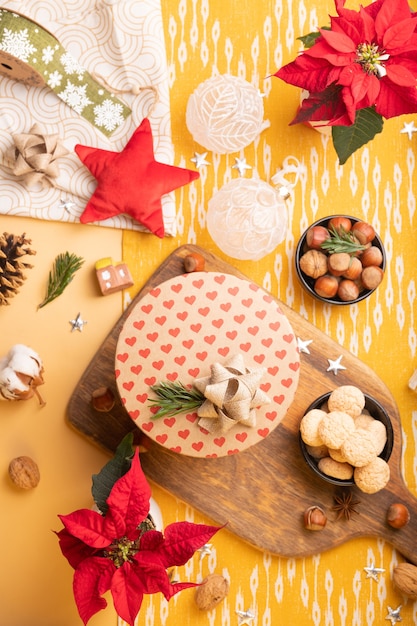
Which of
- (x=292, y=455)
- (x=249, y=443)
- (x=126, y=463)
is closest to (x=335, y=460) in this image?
(x=292, y=455)

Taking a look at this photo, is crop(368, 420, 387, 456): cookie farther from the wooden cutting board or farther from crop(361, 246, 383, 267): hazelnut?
crop(361, 246, 383, 267): hazelnut

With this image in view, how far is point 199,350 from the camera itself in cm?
163

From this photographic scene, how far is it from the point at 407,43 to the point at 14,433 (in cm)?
135

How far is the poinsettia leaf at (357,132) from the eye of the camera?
1743 millimetres

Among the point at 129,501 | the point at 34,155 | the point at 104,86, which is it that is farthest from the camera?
the point at 104,86

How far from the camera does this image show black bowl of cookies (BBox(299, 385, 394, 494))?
5.58 feet

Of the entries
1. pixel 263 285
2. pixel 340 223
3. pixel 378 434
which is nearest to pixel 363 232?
pixel 340 223

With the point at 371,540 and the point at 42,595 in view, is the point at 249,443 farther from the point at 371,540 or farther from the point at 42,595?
the point at 42,595

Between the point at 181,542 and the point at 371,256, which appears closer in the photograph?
the point at 181,542

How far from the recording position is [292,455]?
1858 mm

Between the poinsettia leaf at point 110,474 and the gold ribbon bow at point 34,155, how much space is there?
0.71m

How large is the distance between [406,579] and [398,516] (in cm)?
17

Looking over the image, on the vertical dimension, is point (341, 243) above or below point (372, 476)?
above

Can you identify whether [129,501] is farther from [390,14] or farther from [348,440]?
[390,14]
